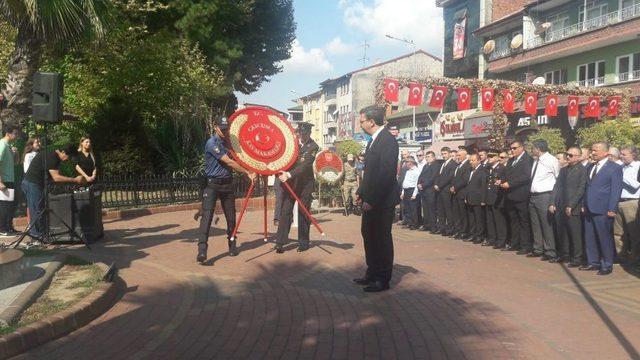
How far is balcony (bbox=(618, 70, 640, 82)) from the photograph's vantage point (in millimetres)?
27831

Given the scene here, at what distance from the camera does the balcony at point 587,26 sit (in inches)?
1107

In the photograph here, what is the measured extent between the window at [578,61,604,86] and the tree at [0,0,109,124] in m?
27.8

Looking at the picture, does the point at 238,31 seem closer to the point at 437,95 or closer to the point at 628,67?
the point at 437,95

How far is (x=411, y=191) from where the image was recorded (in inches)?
523

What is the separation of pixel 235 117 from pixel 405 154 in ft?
22.4

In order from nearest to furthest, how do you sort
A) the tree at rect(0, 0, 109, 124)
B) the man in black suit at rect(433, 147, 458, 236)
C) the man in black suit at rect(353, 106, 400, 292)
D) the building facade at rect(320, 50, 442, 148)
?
1. the man in black suit at rect(353, 106, 400, 292)
2. the tree at rect(0, 0, 109, 124)
3. the man in black suit at rect(433, 147, 458, 236)
4. the building facade at rect(320, 50, 442, 148)

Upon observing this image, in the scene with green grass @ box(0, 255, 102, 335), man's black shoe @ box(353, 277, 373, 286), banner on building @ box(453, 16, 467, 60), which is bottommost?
man's black shoe @ box(353, 277, 373, 286)

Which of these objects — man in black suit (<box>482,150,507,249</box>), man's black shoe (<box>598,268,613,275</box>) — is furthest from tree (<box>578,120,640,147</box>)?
man's black shoe (<box>598,268,613,275</box>)

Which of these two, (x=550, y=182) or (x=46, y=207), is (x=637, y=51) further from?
(x=46, y=207)

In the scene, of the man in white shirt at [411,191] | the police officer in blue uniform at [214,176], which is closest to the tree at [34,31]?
the police officer in blue uniform at [214,176]

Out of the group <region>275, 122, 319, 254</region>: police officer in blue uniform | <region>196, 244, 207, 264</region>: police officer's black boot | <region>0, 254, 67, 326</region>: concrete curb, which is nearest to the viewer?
<region>0, 254, 67, 326</region>: concrete curb

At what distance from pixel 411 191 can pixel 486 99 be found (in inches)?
327

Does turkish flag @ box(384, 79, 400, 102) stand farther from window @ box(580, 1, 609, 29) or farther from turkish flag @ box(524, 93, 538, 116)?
window @ box(580, 1, 609, 29)

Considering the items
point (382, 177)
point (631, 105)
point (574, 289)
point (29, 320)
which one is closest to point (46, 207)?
point (29, 320)
